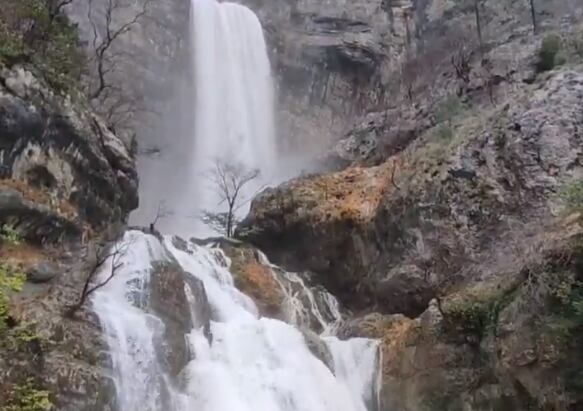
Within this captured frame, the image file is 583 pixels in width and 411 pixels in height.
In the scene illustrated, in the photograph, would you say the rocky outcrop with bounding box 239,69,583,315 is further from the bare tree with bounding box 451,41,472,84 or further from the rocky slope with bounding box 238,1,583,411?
→ the bare tree with bounding box 451,41,472,84

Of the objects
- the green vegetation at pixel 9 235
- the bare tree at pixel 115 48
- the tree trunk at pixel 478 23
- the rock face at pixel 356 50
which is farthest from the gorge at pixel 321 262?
the rock face at pixel 356 50

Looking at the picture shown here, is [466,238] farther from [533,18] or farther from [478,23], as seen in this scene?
[478,23]

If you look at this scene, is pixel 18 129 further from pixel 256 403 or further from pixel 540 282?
pixel 540 282

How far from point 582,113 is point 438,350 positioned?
853 cm

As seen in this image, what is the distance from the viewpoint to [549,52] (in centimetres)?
2578

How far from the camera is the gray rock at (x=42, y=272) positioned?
48.6ft

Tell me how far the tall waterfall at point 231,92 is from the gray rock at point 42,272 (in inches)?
745

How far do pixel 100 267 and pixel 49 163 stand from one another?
3811mm

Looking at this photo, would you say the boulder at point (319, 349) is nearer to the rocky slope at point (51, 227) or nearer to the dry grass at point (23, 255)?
the rocky slope at point (51, 227)

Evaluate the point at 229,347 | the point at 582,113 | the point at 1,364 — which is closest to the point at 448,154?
the point at 582,113

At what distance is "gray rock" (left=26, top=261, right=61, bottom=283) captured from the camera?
48.6 ft

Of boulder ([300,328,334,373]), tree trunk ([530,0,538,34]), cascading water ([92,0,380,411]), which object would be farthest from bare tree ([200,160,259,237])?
tree trunk ([530,0,538,34])

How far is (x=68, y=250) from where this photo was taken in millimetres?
17328

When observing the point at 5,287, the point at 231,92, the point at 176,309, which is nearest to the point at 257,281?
the point at 176,309
